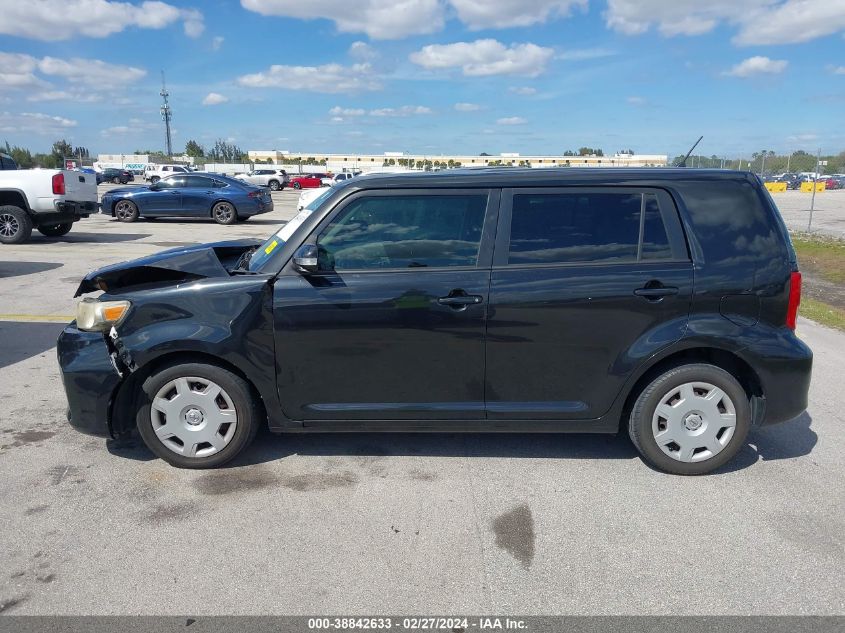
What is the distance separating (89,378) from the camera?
381cm

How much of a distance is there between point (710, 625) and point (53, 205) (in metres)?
14.7

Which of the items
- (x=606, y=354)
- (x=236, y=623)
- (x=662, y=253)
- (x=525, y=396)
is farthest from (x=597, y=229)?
(x=236, y=623)

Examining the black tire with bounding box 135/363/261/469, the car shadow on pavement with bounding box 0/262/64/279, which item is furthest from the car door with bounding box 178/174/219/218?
the black tire with bounding box 135/363/261/469

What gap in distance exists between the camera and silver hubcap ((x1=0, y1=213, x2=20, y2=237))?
44.9 ft

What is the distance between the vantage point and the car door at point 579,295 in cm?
370

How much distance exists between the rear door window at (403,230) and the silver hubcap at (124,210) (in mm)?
18187

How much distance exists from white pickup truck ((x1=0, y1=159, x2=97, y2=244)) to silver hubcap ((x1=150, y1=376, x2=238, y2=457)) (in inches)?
469

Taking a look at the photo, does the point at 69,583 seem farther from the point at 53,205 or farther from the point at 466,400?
the point at 53,205

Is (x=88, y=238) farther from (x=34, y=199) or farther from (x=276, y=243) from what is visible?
(x=276, y=243)

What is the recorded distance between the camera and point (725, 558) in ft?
10.2

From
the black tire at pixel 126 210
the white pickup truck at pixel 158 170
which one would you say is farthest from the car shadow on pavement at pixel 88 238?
the white pickup truck at pixel 158 170

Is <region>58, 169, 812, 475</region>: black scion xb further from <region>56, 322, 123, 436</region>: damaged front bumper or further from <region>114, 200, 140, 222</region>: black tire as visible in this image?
<region>114, 200, 140, 222</region>: black tire

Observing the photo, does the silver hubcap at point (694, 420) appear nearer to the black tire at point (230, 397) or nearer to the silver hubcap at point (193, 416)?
the black tire at point (230, 397)

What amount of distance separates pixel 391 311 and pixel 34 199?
13.0 metres
